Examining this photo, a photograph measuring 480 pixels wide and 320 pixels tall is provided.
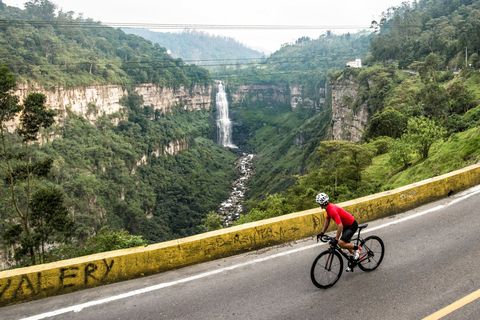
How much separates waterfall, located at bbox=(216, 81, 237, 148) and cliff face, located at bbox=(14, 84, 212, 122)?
8.96 meters

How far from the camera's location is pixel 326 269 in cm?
762

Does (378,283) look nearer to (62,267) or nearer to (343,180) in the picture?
(62,267)

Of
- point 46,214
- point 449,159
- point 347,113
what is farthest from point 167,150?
point 449,159

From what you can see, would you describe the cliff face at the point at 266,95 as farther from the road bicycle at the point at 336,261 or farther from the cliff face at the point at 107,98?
the road bicycle at the point at 336,261

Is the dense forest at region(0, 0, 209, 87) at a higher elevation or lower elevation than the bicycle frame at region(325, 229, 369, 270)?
higher

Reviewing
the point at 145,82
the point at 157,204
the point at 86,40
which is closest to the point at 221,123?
the point at 145,82

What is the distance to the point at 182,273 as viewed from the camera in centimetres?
820

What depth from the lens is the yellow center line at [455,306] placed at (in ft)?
21.3

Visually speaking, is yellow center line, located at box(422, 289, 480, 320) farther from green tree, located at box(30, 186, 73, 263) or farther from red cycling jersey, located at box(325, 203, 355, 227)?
green tree, located at box(30, 186, 73, 263)

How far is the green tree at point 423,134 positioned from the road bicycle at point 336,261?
19248 millimetres

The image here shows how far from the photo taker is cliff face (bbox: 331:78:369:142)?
6178 cm

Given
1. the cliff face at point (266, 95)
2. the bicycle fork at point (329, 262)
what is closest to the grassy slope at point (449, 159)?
the bicycle fork at point (329, 262)

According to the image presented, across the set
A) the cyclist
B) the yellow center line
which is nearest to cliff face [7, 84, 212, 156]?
the cyclist

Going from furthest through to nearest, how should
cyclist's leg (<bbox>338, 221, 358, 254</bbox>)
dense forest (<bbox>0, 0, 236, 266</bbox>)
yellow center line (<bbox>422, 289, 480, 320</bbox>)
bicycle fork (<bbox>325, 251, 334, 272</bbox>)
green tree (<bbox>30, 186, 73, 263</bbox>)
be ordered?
1. dense forest (<bbox>0, 0, 236, 266</bbox>)
2. green tree (<bbox>30, 186, 73, 263</bbox>)
3. cyclist's leg (<bbox>338, 221, 358, 254</bbox>)
4. bicycle fork (<bbox>325, 251, 334, 272</bbox>)
5. yellow center line (<bbox>422, 289, 480, 320</bbox>)
